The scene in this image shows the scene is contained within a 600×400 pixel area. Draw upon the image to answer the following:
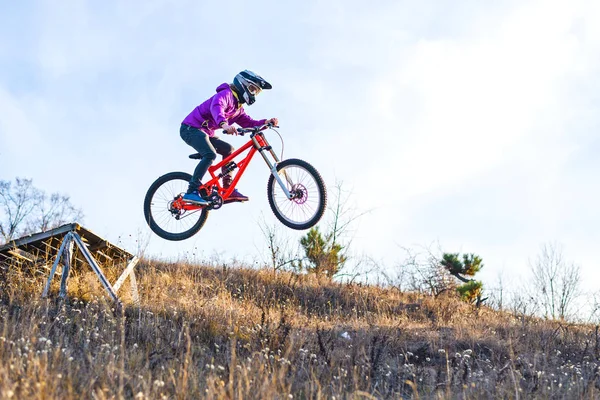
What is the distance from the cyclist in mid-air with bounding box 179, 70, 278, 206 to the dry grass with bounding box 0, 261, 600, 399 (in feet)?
6.24

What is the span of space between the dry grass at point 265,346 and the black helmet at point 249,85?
291 centimetres

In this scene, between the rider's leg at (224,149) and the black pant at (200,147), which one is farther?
the rider's leg at (224,149)

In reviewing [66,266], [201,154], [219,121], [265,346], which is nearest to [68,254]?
[66,266]

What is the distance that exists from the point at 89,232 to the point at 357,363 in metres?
4.57

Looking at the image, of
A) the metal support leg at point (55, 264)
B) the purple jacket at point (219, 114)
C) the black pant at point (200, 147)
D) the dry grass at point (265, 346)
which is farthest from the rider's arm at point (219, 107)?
the metal support leg at point (55, 264)

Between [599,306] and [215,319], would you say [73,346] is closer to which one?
[215,319]

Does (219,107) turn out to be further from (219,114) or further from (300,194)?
(300,194)

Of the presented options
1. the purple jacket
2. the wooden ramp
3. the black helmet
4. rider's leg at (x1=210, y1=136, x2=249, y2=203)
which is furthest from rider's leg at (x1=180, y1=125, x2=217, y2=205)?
the wooden ramp

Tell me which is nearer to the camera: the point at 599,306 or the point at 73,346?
the point at 73,346

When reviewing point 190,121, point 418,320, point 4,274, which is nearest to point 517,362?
point 418,320

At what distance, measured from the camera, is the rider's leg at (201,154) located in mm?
8719

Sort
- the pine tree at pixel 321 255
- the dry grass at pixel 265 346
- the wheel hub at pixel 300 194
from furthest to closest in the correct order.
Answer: the pine tree at pixel 321 255 < the wheel hub at pixel 300 194 < the dry grass at pixel 265 346

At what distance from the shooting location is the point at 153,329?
7922mm

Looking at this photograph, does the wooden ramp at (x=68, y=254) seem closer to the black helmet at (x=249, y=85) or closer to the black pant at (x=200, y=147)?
the black pant at (x=200, y=147)
